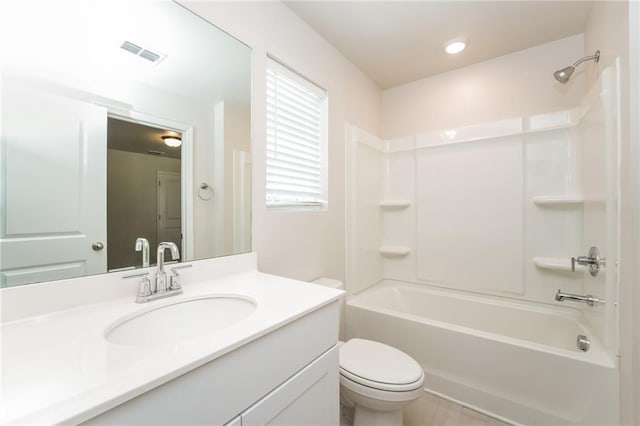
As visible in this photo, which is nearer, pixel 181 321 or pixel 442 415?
pixel 181 321

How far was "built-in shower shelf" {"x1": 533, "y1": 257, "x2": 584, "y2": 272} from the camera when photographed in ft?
5.94

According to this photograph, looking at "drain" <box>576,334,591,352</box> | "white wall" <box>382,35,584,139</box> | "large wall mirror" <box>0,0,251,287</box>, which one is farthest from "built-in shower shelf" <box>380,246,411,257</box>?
"large wall mirror" <box>0,0,251,287</box>

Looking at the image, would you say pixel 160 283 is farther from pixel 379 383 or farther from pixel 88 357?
pixel 379 383

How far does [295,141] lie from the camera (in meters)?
1.71

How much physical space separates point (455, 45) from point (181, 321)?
7.91 ft

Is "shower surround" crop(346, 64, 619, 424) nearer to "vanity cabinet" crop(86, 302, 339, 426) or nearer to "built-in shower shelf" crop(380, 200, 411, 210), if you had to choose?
"built-in shower shelf" crop(380, 200, 411, 210)

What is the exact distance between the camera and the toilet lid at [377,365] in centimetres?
122

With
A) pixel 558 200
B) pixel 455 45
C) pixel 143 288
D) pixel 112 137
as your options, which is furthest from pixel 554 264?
pixel 112 137

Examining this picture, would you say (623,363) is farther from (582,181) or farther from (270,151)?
(270,151)

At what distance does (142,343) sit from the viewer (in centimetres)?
82

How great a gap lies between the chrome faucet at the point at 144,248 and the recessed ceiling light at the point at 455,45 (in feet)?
7.52

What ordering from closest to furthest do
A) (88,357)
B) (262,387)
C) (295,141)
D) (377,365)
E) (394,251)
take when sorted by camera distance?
1. (88,357)
2. (262,387)
3. (377,365)
4. (295,141)
5. (394,251)

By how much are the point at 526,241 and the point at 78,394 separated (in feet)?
8.24

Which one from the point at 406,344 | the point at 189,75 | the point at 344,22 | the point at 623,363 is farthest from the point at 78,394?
the point at 344,22
